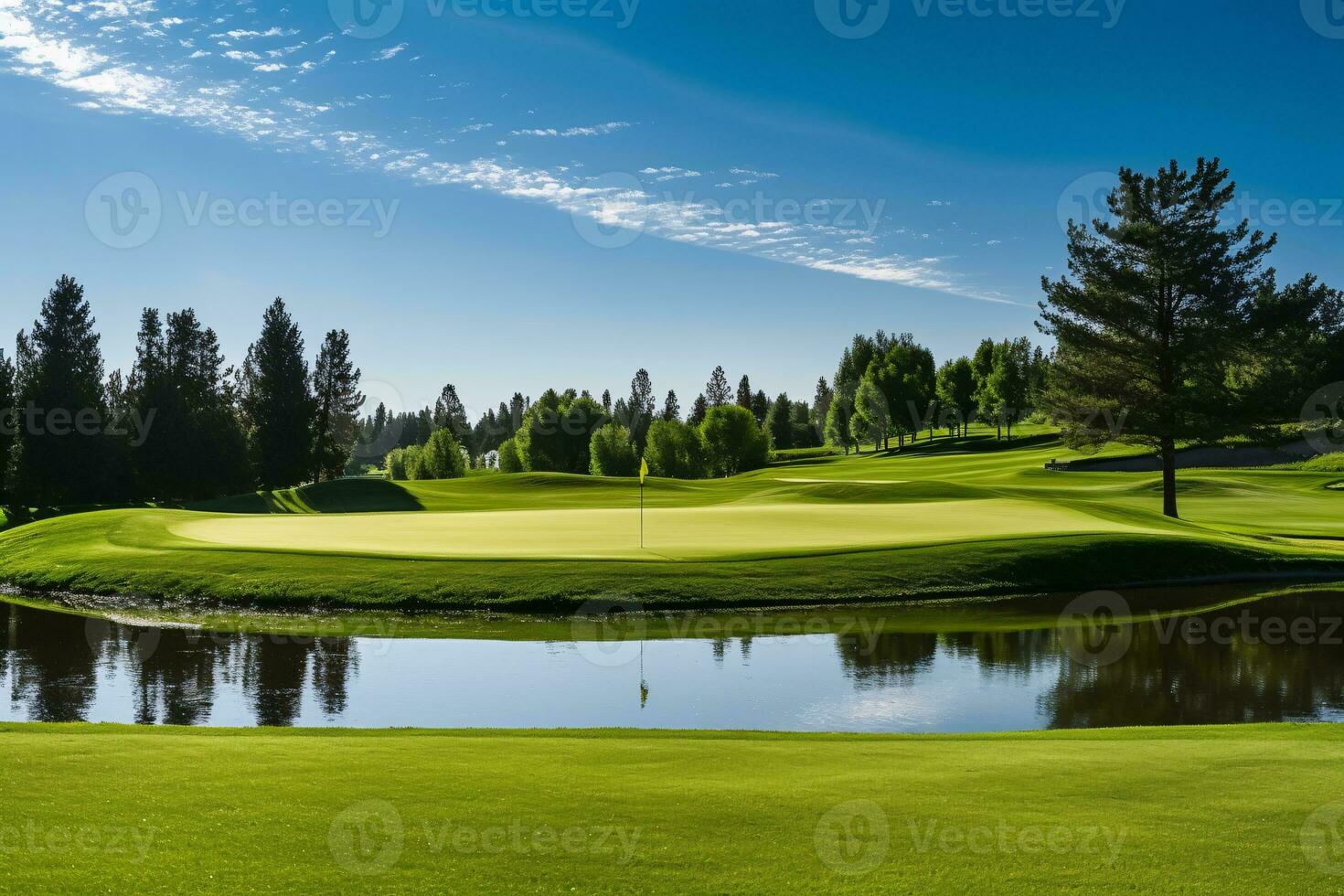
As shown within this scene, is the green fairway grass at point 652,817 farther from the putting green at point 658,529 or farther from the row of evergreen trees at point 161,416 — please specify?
the row of evergreen trees at point 161,416

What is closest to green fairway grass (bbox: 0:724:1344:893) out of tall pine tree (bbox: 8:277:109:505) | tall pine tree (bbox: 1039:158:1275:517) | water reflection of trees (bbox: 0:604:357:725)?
water reflection of trees (bbox: 0:604:357:725)

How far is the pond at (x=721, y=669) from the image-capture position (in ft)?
48.6

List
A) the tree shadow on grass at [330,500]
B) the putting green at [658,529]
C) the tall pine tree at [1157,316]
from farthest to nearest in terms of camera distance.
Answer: the tree shadow on grass at [330,500] → the tall pine tree at [1157,316] → the putting green at [658,529]

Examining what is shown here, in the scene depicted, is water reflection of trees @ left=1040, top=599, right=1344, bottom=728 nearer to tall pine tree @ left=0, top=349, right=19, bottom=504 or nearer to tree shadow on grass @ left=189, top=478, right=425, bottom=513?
tree shadow on grass @ left=189, top=478, right=425, bottom=513

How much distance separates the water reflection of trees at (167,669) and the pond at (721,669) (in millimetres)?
72

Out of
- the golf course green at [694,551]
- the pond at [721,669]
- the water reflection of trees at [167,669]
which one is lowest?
the pond at [721,669]

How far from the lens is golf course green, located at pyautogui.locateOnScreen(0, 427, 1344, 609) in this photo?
82.2 ft

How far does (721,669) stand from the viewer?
59.5 ft

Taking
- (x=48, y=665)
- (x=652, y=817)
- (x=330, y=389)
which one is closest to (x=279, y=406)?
(x=330, y=389)

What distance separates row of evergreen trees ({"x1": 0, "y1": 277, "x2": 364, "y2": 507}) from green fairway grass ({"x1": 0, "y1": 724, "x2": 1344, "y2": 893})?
57.8m

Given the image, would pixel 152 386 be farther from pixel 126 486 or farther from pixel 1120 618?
pixel 1120 618

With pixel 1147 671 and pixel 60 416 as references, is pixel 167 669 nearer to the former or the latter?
pixel 1147 671

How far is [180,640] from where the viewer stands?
20.8 metres

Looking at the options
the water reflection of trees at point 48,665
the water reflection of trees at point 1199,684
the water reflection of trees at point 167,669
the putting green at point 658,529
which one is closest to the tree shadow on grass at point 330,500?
the putting green at point 658,529
